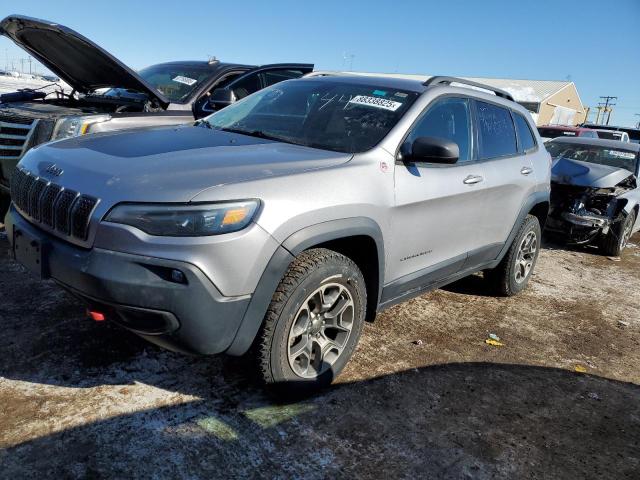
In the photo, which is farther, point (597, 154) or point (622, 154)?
point (597, 154)

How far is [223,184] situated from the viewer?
2.28 m

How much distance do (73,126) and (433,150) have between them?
134 inches

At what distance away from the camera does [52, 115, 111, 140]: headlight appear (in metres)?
4.70

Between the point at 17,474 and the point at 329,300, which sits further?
the point at 329,300

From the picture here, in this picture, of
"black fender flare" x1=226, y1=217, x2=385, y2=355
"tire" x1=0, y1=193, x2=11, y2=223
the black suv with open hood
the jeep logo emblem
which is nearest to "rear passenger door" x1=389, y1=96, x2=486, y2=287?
"black fender flare" x1=226, y1=217, x2=385, y2=355

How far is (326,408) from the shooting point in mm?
2781

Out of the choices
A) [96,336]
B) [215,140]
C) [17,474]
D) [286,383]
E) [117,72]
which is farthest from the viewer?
[117,72]

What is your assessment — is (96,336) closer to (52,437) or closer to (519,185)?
(52,437)

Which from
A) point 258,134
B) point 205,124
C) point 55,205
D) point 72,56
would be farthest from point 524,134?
point 72,56

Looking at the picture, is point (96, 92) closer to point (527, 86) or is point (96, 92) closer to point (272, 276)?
point (272, 276)

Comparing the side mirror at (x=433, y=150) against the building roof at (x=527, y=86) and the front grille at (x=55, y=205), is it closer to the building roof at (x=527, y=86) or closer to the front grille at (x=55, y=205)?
the front grille at (x=55, y=205)

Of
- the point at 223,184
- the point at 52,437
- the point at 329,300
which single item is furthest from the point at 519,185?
the point at 52,437

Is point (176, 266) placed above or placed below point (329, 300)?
above

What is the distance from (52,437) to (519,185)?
368cm
